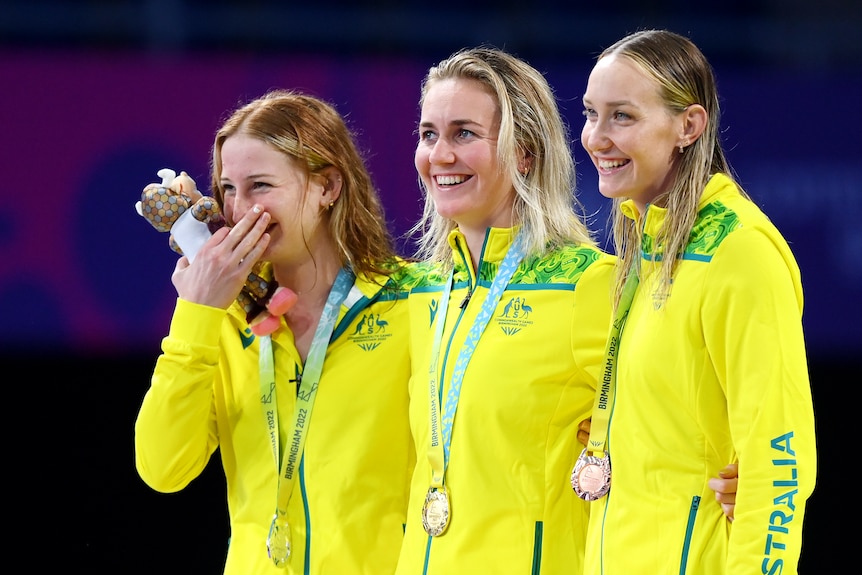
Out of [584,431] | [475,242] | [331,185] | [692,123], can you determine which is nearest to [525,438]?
[584,431]

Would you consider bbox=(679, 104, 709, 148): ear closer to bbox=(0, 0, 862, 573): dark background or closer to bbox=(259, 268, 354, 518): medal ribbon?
bbox=(259, 268, 354, 518): medal ribbon

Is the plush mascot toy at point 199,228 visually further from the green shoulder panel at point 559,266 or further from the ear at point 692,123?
the ear at point 692,123

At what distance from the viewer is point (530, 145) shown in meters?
2.91

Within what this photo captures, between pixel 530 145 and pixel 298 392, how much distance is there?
0.78 meters

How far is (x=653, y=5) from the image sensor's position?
239 inches

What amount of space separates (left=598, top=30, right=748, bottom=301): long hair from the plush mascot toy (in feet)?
3.28

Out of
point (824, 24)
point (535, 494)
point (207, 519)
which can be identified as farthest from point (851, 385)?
point (535, 494)

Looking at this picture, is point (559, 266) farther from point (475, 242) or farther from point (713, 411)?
point (713, 411)

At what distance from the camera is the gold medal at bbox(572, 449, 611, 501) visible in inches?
93.8

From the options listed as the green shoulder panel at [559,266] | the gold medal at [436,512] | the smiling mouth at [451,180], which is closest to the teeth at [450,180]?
the smiling mouth at [451,180]

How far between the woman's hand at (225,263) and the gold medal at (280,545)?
52 cm

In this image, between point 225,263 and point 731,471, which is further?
point 225,263

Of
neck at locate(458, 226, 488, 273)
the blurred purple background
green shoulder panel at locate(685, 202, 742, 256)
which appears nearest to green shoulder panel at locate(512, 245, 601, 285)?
neck at locate(458, 226, 488, 273)

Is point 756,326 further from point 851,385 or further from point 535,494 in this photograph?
point 851,385
